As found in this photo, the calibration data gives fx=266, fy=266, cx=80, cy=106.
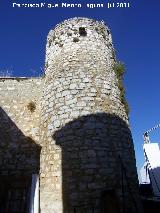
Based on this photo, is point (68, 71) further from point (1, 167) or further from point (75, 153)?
point (1, 167)

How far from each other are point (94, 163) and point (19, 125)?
360 cm

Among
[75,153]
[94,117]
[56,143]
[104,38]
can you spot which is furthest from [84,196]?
[104,38]

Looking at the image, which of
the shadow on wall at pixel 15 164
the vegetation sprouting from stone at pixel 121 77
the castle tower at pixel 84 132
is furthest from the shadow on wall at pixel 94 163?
the shadow on wall at pixel 15 164

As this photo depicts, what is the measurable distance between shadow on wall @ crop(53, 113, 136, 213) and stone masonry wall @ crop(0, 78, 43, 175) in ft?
5.20

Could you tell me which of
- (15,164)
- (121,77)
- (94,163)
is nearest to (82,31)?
(121,77)

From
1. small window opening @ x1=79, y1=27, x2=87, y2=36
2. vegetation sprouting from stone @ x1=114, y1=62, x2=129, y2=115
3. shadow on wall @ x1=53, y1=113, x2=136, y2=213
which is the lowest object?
shadow on wall @ x1=53, y1=113, x2=136, y2=213

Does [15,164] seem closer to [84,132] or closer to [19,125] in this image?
[19,125]

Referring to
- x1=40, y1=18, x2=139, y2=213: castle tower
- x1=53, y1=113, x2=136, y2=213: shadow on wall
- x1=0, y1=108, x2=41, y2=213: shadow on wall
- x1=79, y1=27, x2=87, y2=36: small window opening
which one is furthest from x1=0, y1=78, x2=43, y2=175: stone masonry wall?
x1=79, y1=27, x2=87, y2=36: small window opening

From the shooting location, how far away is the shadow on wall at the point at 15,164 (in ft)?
Answer: 27.3

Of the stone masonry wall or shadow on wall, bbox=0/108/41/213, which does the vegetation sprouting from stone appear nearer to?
the stone masonry wall

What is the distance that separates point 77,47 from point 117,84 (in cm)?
199

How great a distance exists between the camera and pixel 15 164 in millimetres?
9117

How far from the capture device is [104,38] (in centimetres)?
1032

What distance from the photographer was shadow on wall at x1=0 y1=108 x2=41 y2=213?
8.31 m
